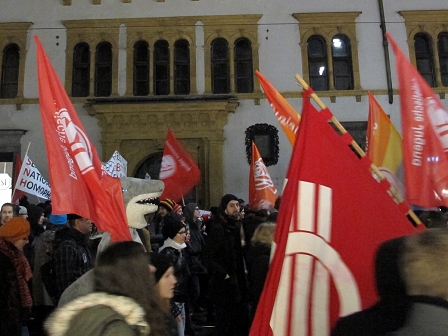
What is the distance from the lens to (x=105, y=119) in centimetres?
Result: 1425

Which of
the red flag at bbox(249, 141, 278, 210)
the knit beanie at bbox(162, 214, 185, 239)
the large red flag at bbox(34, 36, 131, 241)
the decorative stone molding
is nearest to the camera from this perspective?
the large red flag at bbox(34, 36, 131, 241)

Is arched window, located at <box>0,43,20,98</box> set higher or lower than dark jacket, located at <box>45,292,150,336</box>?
higher

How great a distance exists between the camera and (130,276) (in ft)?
6.26

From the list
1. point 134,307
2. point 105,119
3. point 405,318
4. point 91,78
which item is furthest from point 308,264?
point 91,78

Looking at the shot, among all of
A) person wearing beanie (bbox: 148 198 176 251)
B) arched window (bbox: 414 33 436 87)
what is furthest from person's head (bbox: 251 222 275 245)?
arched window (bbox: 414 33 436 87)

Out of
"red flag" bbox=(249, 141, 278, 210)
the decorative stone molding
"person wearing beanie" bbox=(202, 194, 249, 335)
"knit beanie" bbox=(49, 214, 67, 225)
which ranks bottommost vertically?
"person wearing beanie" bbox=(202, 194, 249, 335)

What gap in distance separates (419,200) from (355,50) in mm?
11082

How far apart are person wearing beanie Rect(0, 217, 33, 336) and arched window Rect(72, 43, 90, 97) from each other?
37.3 ft

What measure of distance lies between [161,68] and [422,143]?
11.5 m

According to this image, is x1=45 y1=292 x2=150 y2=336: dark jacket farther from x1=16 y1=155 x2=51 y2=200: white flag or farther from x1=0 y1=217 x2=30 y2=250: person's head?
x1=16 y1=155 x2=51 y2=200: white flag

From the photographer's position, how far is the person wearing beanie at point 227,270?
193 inches

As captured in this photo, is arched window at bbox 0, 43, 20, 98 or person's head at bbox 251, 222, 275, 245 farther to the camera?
arched window at bbox 0, 43, 20, 98

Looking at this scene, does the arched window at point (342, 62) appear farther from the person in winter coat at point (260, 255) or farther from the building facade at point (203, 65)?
the person in winter coat at point (260, 255)

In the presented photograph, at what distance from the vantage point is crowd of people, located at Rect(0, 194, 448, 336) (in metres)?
1.60
